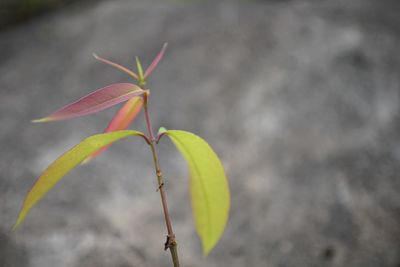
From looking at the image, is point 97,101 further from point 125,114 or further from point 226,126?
point 226,126

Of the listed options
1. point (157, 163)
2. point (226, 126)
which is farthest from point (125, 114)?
point (226, 126)

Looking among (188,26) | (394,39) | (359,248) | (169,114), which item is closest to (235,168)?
(169,114)

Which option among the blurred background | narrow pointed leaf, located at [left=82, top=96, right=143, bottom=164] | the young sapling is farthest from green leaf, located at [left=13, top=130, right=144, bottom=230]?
the blurred background

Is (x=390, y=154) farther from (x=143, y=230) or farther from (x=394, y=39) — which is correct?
(x=143, y=230)

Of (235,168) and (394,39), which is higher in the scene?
(394,39)

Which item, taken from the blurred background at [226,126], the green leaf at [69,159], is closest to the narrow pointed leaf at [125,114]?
the green leaf at [69,159]

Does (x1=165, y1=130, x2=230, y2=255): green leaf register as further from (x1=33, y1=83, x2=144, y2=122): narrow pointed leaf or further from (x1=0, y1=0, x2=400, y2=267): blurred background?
(x1=0, y1=0, x2=400, y2=267): blurred background
